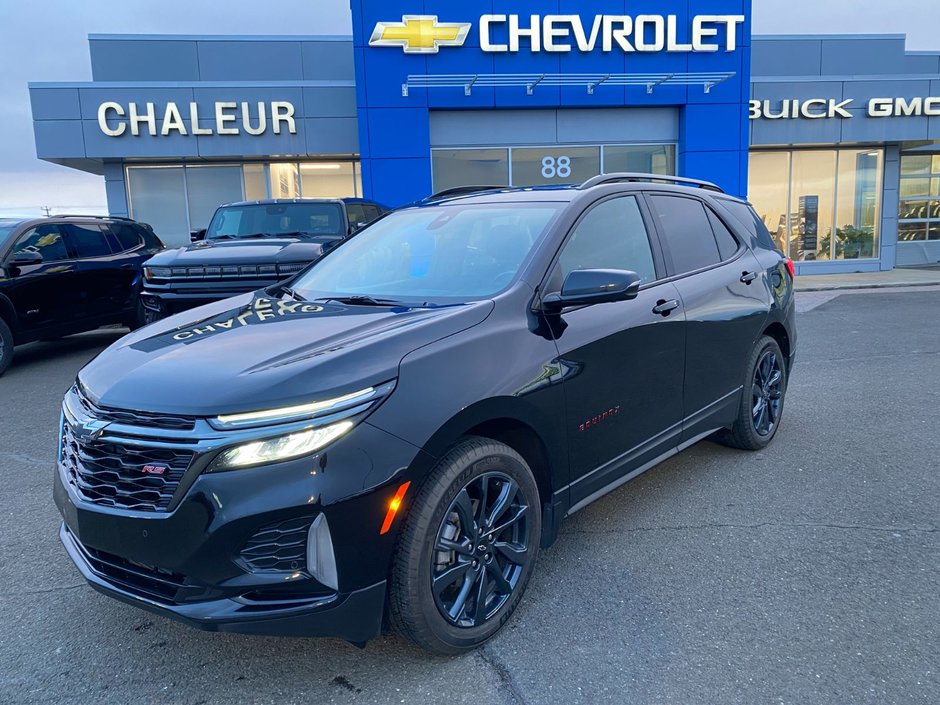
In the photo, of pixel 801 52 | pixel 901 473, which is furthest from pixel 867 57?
pixel 901 473

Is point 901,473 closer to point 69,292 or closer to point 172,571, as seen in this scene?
point 172,571

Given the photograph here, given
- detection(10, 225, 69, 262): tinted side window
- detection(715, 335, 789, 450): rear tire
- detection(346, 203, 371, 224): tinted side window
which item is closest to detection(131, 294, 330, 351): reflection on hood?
detection(715, 335, 789, 450): rear tire

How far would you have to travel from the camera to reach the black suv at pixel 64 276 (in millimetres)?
8203

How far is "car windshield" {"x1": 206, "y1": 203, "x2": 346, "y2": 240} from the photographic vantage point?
8648mm

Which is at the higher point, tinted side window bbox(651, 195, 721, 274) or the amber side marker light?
tinted side window bbox(651, 195, 721, 274)

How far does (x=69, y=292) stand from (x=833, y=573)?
8940 mm

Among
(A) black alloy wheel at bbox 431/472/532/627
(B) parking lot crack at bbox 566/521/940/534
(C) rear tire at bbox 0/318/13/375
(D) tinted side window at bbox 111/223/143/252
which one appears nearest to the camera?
(A) black alloy wheel at bbox 431/472/532/627

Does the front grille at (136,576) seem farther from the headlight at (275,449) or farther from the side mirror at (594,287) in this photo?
the side mirror at (594,287)

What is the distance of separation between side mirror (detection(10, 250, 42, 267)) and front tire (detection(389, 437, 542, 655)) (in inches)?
308

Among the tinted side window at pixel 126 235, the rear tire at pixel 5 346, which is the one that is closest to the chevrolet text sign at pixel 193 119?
the tinted side window at pixel 126 235

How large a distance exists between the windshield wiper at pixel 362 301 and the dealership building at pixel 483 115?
1318 centimetres

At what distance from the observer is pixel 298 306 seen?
3369 mm

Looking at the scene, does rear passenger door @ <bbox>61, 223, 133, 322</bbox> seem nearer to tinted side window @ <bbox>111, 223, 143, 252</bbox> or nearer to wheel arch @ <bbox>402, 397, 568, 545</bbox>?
tinted side window @ <bbox>111, 223, 143, 252</bbox>

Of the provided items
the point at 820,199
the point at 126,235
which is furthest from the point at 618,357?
the point at 820,199
